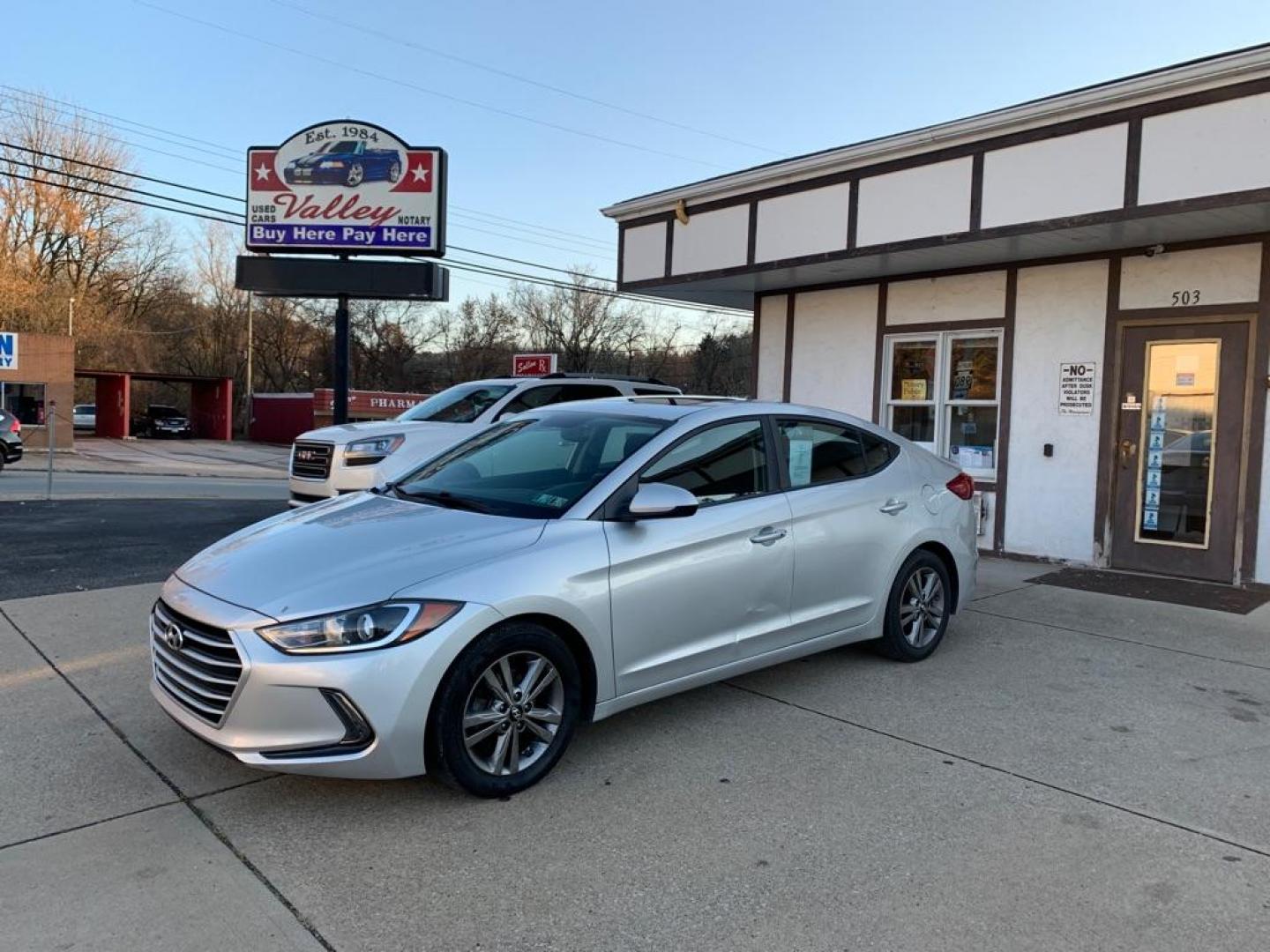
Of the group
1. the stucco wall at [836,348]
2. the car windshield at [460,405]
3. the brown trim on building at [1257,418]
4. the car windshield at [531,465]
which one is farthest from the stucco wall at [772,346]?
the car windshield at [531,465]

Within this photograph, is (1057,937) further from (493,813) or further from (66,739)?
(66,739)

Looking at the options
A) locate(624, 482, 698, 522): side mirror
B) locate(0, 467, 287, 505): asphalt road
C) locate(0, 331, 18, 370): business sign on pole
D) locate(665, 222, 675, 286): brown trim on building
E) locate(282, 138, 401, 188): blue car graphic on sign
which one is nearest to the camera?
locate(624, 482, 698, 522): side mirror

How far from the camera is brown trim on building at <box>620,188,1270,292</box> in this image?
6.57 m

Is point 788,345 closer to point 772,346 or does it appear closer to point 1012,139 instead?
point 772,346

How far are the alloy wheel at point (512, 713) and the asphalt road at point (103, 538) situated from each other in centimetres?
495

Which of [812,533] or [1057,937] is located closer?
[1057,937]

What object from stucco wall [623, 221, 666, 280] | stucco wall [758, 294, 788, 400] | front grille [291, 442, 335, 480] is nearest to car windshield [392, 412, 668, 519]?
front grille [291, 442, 335, 480]

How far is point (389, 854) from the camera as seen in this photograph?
316 centimetres

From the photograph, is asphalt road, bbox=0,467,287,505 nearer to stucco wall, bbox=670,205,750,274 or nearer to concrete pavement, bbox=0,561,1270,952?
stucco wall, bbox=670,205,750,274

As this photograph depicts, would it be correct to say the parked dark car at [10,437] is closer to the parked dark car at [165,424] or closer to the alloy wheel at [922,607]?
the alloy wheel at [922,607]

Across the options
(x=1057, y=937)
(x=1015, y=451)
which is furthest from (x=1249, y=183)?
(x=1057, y=937)

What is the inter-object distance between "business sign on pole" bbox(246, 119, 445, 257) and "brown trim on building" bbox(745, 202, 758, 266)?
6942mm

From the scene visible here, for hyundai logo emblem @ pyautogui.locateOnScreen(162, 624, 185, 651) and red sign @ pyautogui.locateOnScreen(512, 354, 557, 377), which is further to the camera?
red sign @ pyautogui.locateOnScreen(512, 354, 557, 377)

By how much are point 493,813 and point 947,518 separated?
353 cm
